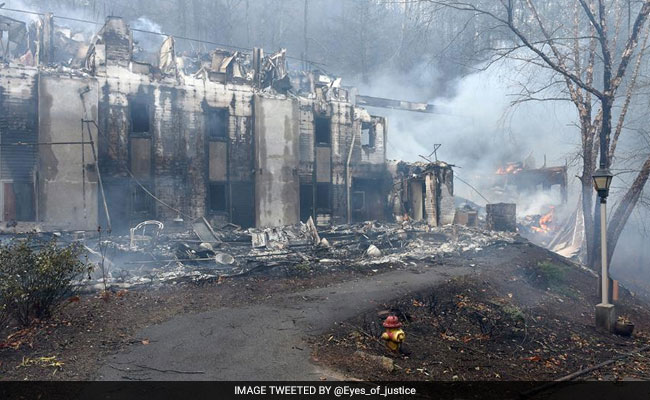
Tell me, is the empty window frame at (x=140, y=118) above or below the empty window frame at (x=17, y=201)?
above

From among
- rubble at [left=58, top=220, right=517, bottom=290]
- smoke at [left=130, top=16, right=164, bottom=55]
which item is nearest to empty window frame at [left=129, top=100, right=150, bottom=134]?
rubble at [left=58, top=220, right=517, bottom=290]

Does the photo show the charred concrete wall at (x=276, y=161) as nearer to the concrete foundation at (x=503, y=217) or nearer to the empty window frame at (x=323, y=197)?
the empty window frame at (x=323, y=197)

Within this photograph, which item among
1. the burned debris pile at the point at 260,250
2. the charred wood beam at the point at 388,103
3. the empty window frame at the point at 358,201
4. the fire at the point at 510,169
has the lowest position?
the burned debris pile at the point at 260,250

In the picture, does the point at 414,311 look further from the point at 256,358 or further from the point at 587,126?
the point at 587,126

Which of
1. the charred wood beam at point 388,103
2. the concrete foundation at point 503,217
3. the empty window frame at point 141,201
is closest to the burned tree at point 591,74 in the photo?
the concrete foundation at point 503,217

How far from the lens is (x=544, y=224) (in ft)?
85.0

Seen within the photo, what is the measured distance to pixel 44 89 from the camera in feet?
54.1

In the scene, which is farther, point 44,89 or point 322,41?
point 322,41

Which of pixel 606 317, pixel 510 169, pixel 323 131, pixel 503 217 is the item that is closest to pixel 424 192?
pixel 503 217

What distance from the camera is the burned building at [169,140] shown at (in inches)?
651

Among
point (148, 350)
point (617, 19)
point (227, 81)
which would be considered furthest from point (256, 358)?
point (227, 81)

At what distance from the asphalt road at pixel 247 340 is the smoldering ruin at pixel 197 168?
355 cm

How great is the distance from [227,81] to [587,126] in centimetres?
1489

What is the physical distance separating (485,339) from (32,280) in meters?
7.63
